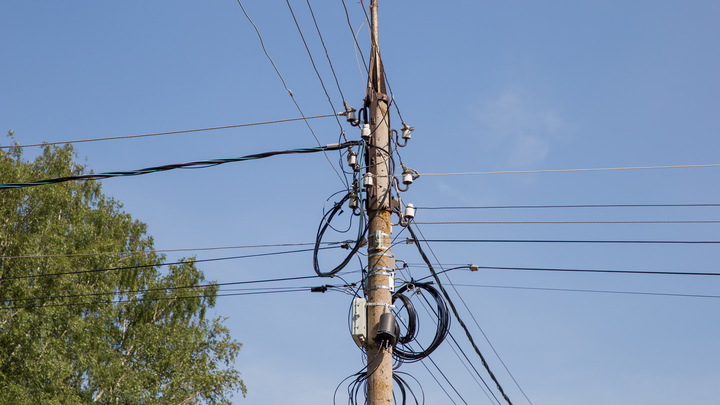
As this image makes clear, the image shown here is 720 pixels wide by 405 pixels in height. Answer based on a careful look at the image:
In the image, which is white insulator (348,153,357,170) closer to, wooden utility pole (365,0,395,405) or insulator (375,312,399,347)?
wooden utility pole (365,0,395,405)

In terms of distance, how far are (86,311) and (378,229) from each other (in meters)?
21.0

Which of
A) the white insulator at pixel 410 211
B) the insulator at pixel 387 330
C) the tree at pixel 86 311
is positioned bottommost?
the insulator at pixel 387 330

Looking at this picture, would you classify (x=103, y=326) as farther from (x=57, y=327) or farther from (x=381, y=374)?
(x=381, y=374)

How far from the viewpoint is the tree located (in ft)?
70.8

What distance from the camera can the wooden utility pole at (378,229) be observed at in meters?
7.82

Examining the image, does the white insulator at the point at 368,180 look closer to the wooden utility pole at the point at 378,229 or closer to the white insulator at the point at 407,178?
the wooden utility pole at the point at 378,229

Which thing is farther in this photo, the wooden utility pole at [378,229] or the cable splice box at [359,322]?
the cable splice box at [359,322]

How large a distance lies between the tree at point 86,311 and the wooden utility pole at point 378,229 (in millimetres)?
12794

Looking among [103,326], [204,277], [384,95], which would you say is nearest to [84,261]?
[103,326]

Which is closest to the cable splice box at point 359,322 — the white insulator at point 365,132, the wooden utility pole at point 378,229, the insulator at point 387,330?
the wooden utility pole at point 378,229

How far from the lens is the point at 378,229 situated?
862cm

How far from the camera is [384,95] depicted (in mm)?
9617

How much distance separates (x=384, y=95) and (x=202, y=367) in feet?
64.9

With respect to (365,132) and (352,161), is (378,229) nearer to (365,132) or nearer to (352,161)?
(352,161)
